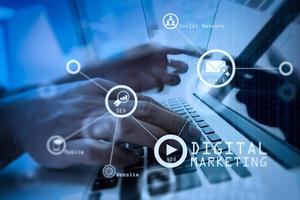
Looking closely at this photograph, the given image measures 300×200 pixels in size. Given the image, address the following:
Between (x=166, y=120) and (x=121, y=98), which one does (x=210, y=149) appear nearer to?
(x=166, y=120)

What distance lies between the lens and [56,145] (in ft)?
2.46

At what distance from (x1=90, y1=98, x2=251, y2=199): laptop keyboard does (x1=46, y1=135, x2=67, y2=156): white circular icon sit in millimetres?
99

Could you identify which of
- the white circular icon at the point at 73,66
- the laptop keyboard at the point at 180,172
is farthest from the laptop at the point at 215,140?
the white circular icon at the point at 73,66

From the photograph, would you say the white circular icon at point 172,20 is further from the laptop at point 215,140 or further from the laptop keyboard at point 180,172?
the laptop keyboard at point 180,172

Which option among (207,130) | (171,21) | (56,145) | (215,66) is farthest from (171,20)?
(56,145)

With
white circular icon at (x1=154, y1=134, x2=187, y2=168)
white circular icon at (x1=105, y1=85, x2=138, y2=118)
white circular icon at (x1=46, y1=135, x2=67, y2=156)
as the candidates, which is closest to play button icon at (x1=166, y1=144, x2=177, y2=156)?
white circular icon at (x1=154, y1=134, x2=187, y2=168)

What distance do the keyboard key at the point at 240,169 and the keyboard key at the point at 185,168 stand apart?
78mm

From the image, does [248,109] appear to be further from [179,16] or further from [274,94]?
[179,16]

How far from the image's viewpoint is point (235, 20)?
2.32 feet

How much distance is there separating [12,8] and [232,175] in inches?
22.1

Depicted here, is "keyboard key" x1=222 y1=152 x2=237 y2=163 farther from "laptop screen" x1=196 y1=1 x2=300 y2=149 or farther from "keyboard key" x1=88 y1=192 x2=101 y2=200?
"keyboard key" x1=88 y1=192 x2=101 y2=200

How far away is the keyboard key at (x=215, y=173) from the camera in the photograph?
27.8 inches

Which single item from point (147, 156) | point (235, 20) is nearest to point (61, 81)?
point (147, 156)

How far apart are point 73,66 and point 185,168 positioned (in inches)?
12.1
